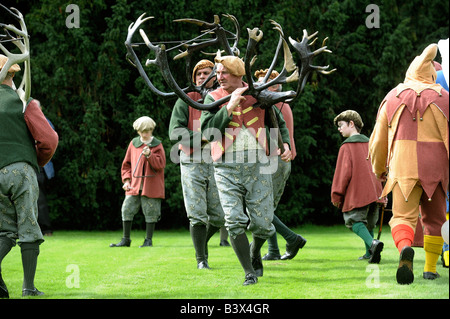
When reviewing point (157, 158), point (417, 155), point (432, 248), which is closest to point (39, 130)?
A: point (417, 155)

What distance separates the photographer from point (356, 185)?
7.27m

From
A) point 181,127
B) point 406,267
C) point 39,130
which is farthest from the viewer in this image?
point 181,127

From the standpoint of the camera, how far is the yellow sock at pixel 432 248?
16.9 feet

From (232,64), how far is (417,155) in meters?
1.67

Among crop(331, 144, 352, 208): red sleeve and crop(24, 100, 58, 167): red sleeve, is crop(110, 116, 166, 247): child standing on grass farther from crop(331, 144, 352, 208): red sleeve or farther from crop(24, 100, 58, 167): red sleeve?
crop(24, 100, 58, 167): red sleeve

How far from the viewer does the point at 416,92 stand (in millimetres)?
5031

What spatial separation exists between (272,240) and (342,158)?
4.08 ft

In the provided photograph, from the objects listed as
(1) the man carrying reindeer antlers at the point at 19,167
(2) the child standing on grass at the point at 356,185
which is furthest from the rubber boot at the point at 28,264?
(2) the child standing on grass at the point at 356,185

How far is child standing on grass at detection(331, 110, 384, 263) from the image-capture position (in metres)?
7.17

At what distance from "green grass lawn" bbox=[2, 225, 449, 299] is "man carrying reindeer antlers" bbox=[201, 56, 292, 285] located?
0.49 metres

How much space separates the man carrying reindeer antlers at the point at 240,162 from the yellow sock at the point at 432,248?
50.3 inches

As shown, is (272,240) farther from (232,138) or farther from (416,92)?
(416,92)

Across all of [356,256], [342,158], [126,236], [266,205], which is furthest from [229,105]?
[126,236]

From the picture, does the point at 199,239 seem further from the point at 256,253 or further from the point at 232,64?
the point at 232,64
